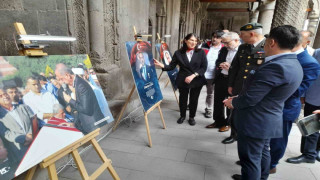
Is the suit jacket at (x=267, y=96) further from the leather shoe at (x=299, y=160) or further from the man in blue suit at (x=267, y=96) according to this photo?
the leather shoe at (x=299, y=160)

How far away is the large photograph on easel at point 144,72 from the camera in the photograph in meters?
2.44

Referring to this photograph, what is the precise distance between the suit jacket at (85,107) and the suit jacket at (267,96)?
3.69ft

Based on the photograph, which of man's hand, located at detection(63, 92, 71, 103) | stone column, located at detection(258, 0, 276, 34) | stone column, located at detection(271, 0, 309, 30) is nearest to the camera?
man's hand, located at detection(63, 92, 71, 103)

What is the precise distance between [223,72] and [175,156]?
133 centimetres

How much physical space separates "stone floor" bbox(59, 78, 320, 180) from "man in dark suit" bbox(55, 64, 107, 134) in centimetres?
74

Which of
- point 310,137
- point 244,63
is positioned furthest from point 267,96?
point 310,137

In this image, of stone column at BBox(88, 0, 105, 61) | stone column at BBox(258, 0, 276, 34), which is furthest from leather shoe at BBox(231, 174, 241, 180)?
stone column at BBox(258, 0, 276, 34)

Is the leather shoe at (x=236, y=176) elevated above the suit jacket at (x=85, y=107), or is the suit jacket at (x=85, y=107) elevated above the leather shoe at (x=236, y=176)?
the suit jacket at (x=85, y=107)

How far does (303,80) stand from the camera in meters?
1.77

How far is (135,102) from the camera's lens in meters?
3.83

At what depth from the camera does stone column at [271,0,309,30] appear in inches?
122

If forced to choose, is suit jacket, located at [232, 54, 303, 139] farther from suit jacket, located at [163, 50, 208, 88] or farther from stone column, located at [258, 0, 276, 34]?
stone column, located at [258, 0, 276, 34]

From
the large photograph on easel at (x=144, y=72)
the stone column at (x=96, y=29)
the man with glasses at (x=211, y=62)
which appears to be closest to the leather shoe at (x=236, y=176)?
the large photograph on easel at (x=144, y=72)

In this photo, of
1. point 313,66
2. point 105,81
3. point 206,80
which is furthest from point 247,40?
point 105,81
